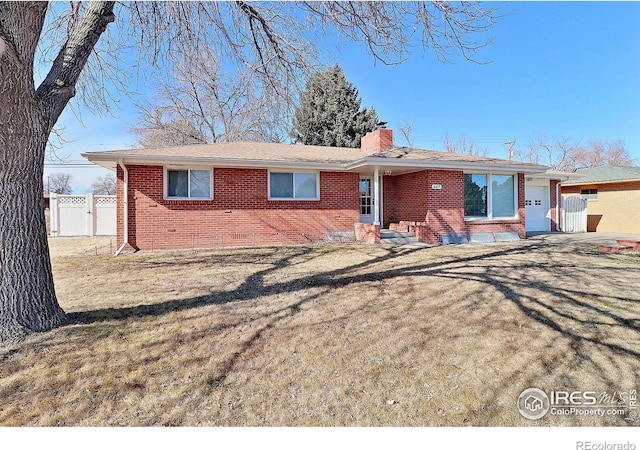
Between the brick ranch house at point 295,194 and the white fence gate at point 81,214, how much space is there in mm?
6046

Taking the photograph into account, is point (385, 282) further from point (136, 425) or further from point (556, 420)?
point (136, 425)

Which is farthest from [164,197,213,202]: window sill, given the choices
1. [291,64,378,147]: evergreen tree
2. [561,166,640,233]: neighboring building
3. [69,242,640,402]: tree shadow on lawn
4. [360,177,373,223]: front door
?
[561,166,640,233]: neighboring building

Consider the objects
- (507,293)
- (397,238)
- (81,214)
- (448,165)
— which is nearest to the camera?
(507,293)

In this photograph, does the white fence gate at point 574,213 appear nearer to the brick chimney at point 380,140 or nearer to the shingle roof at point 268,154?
the shingle roof at point 268,154

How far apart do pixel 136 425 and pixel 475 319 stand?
A: 3.68 meters

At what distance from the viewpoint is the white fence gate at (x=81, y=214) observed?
51.0ft

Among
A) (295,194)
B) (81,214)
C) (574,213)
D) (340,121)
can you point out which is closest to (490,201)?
(295,194)

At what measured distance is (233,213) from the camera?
35.3 ft

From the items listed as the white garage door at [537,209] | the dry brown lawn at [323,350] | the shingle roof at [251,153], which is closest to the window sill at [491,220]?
the white garage door at [537,209]

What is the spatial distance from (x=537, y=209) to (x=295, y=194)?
12417 millimetres

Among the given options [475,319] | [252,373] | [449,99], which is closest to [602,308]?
[475,319]

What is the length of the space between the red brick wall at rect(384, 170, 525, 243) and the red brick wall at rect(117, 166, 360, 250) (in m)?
2.16

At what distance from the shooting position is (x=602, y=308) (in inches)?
175

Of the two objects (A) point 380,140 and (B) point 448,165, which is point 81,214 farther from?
(B) point 448,165
